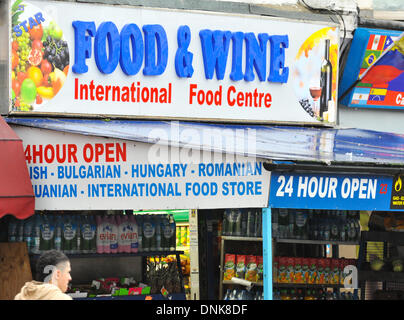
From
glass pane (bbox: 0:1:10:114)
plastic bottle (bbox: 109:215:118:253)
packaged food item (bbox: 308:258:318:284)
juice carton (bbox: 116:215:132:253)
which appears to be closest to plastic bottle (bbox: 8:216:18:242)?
plastic bottle (bbox: 109:215:118:253)

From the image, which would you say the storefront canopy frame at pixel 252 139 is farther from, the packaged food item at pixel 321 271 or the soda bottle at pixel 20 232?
the packaged food item at pixel 321 271

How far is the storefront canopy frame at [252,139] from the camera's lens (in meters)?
8.38

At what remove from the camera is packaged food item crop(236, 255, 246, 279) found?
10648 mm

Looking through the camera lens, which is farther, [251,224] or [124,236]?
[251,224]

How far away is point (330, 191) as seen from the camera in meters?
8.66

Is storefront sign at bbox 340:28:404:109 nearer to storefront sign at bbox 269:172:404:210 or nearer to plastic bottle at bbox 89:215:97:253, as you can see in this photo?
storefront sign at bbox 269:172:404:210

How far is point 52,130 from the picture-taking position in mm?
8484

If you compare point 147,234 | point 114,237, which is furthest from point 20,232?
point 147,234

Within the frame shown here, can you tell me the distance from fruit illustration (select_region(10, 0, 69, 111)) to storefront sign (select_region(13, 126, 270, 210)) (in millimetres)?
501

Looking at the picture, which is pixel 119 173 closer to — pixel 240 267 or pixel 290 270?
pixel 240 267

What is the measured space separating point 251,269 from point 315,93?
2557mm

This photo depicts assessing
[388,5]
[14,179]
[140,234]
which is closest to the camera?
[14,179]
